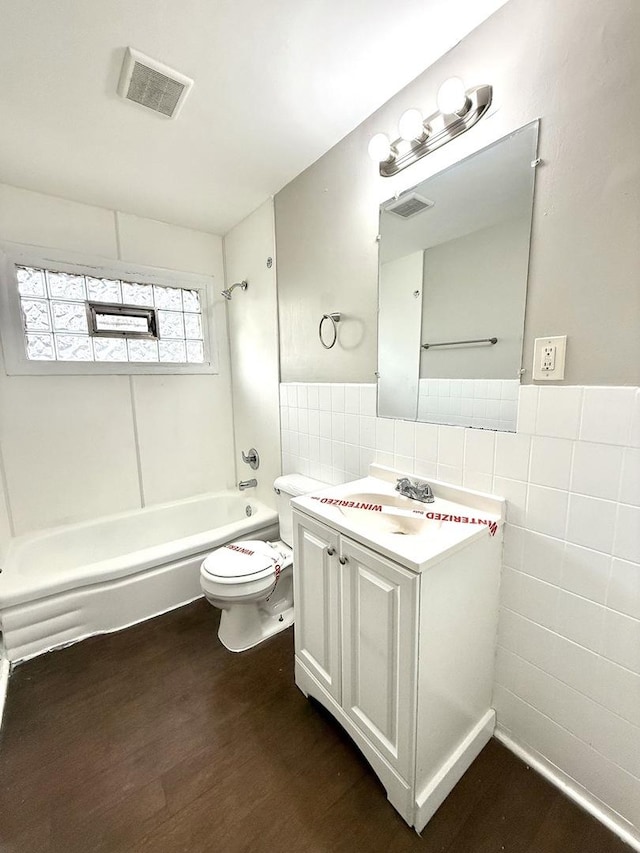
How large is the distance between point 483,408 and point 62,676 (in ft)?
7.14

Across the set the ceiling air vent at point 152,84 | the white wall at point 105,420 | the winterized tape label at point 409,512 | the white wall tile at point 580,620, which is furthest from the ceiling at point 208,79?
the white wall tile at point 580,620

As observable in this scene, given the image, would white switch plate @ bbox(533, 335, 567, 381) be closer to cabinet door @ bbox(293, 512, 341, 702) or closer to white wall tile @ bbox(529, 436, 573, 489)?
white wall tile @ bbox(529, 436, 573, 489)

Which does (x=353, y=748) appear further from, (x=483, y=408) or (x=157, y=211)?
(x=157, y=211)

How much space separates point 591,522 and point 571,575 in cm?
19

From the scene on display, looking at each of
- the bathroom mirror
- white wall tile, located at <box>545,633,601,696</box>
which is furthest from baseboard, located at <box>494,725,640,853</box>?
the bathroom mirror

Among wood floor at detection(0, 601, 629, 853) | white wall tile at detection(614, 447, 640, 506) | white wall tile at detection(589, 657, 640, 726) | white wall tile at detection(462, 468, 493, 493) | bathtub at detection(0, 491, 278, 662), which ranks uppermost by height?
white wall tile at detection(614, 447, 640, 506)

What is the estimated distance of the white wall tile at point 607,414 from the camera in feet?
2.89

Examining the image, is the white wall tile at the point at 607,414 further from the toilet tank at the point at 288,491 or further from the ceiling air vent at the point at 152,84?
the ceiling air vent at the point at 152,84

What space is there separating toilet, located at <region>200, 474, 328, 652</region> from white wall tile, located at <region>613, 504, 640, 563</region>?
127 centimetres

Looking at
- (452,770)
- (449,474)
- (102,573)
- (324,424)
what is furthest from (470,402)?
(102,573)

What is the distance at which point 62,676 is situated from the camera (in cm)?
155

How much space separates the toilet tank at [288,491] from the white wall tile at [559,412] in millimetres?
1133

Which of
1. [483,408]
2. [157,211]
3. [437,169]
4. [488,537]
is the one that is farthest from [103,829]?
[157,211]

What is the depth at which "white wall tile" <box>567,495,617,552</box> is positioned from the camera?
94 centimetres
